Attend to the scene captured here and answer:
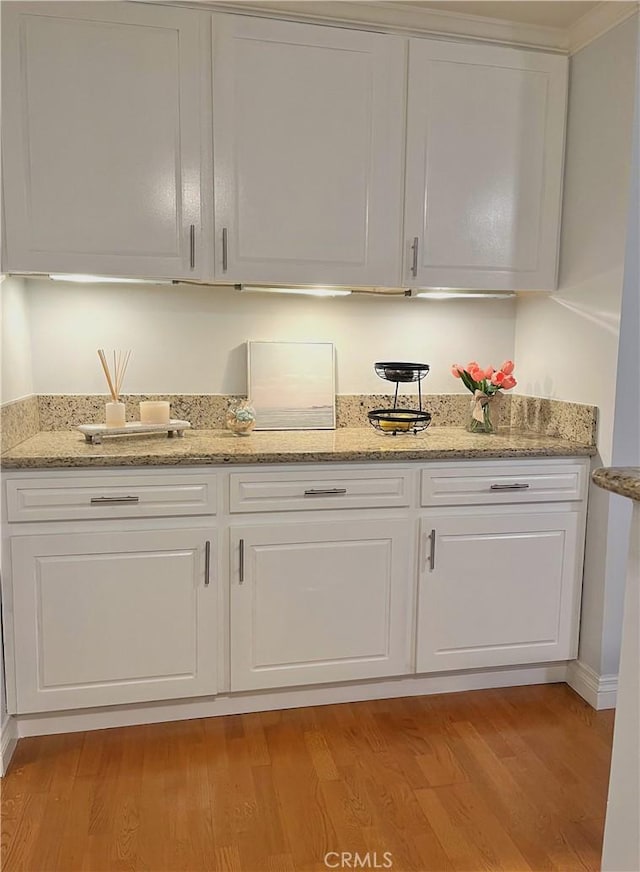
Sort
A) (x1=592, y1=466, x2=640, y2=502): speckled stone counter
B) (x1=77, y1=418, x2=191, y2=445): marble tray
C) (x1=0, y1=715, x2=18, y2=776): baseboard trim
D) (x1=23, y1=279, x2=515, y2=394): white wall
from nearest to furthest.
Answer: (x1=592, y1=466, x2=640, y2=502): speckled stone counter
(x1=0, y1=715, x2=18, y2=776): baseboard trim
(x1=77, y1=418, x2=191, y2=445): marble tray
(x1=23, y1=279, x2=515, y2=394): white wall

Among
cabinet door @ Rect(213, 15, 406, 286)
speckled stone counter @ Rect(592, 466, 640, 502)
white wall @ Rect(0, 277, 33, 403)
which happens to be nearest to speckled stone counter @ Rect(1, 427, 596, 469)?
white wall @ Rect(0, 277, 33, 403)

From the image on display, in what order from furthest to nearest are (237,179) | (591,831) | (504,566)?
(504,566), (237,179), (591,831)

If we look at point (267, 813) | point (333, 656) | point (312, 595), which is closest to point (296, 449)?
point (312, 595)

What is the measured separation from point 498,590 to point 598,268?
123cm

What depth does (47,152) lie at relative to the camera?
2.11 m

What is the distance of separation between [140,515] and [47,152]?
4.00ft

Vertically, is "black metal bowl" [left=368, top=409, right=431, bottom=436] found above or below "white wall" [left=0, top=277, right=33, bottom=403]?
below

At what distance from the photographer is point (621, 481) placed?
3.69ft

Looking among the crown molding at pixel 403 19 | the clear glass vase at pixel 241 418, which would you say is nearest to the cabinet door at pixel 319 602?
the clear glass vase at pixel 241 418

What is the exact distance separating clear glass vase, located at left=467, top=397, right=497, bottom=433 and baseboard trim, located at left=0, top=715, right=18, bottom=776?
199 cm

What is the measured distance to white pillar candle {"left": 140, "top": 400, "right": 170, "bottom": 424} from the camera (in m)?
2.42

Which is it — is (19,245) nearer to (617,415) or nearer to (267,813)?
(267,813)

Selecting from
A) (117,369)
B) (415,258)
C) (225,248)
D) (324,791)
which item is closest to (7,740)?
(324,791)

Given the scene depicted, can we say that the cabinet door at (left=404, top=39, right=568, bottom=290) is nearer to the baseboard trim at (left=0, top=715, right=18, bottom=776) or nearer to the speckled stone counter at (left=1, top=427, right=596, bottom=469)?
the speckled stone counter at (left=1, top=427, right=596, bottom=469)
